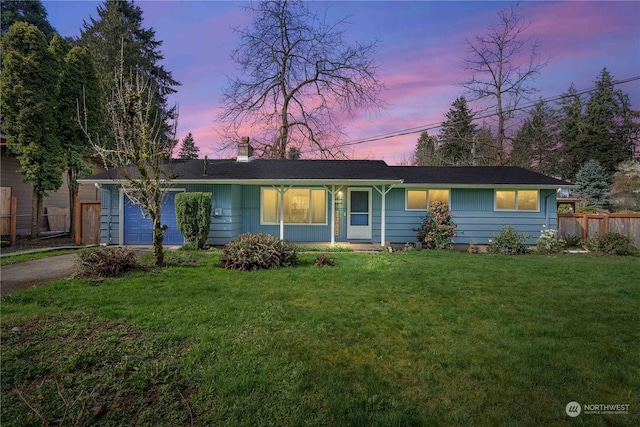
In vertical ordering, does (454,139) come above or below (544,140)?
below

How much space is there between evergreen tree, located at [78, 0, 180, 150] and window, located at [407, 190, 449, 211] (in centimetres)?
1650

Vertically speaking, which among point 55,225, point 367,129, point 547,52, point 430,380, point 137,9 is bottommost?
point 430,380

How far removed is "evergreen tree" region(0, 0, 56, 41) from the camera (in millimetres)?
22359

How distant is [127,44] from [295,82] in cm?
1332

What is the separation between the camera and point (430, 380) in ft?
8.84

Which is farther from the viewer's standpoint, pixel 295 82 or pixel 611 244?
pixel 295 82

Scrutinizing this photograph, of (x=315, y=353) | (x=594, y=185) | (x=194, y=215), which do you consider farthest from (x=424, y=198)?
(x=594, y=185)

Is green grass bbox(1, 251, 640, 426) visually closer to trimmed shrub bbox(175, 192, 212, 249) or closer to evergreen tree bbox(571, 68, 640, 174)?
trimmed shrub bbox(175, 192, 212, 249)

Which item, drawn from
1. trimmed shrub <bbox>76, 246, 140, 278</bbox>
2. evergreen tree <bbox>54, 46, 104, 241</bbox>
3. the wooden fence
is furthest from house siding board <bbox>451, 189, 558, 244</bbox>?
evergreen tree <bbox>54, 46, 104, 241</bbox>

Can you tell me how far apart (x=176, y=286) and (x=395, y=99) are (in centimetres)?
1677

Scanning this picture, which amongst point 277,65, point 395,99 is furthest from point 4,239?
point 395,99

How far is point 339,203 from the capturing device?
11.9 meters

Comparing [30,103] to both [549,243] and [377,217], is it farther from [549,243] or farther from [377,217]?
[549,243]

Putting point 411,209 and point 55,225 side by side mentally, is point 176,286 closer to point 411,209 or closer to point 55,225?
point 411,209
